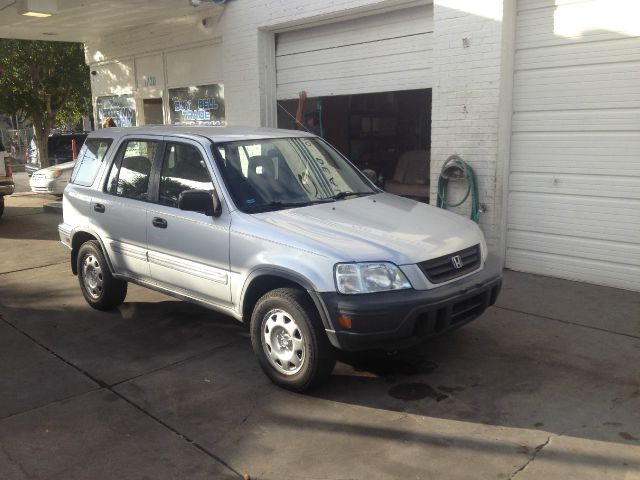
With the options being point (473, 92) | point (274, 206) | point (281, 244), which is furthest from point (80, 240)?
point (473, 92)

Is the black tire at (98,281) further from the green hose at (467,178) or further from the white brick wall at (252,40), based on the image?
the white brick wall at (252,40)

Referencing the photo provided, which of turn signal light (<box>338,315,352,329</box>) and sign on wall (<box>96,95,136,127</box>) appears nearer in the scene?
turn signal light (<box>338,315,352,329</box>)

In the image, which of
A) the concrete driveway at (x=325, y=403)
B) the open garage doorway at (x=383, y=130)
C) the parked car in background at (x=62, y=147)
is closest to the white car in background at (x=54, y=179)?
the parked car in background at (x=62, y=147)

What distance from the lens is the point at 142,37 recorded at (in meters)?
12.9

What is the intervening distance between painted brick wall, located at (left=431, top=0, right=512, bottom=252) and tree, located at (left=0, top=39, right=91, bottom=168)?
1507 cm

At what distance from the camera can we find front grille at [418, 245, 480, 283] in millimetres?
4023

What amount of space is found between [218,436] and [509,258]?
15.9ft

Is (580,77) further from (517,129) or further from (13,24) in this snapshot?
(13,24)

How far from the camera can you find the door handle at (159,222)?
5.04m

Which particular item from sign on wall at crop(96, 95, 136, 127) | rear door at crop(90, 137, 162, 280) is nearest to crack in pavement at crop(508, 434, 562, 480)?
rear door at crop(90, 137, 162, 280)

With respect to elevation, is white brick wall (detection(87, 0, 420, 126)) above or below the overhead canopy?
below

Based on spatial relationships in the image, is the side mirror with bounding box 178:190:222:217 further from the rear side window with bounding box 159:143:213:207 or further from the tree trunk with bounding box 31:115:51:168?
the tree trunk with bounding box 31:115:51:168

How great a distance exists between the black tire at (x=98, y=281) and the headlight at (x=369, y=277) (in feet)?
9.79

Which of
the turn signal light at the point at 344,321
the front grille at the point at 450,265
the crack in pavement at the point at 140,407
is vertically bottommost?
the crack in pavement at the point at 140,407
